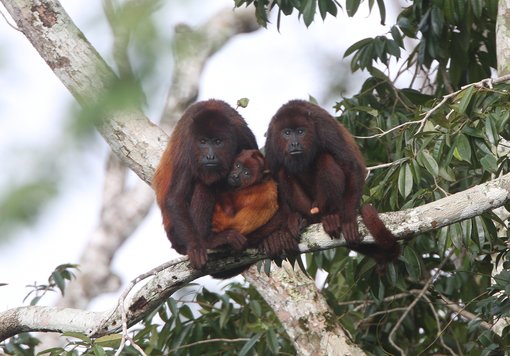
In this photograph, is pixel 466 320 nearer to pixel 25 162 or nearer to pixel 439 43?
pixel 439 43

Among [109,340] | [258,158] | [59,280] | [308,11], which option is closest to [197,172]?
[258,158]

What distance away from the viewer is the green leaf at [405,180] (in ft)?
12.6

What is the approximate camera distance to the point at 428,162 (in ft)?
12.4

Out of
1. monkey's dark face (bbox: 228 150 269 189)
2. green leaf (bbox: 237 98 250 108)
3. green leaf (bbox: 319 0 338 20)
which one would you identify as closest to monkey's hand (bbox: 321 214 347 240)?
monkey's dark face (bbox: 228 150 269 189)

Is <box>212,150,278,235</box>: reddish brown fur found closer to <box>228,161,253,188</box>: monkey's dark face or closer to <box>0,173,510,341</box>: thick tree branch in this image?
<box>228,161,253,188</box>: monkey's dark face

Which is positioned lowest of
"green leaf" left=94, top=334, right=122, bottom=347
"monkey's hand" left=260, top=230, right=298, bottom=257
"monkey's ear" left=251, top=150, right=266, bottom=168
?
"green leaf" left=94, top=334, right=122, bottom=347

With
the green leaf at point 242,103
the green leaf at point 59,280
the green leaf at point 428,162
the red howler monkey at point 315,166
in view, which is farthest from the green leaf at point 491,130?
the green leaf at point 59,280

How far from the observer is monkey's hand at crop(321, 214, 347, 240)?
3.52 metres

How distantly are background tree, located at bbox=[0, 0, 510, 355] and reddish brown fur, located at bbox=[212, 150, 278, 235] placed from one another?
0.25 m

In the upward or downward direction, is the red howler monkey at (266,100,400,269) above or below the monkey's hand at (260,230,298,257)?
above

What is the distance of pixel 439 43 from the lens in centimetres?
515

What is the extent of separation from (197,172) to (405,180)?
1.05 meters

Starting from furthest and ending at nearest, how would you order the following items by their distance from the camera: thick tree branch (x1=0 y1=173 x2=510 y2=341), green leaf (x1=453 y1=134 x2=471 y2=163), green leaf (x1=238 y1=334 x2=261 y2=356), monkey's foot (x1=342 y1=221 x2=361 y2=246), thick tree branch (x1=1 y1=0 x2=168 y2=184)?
green leaf (x1=238 y1=334 x2=261 y2=356) < thick tree branch (x1=1 y1=0 x2=168 y2=184) < green leaf (x1=453 y1=134 x2=471 y2=163) < monkey's foot (x1=342 y1=221 x2=361 y2=246) < thick tree branch (x1=0 y1=173 x2=510 y2=341)

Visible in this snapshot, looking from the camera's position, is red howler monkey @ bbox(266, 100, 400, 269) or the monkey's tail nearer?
the monkey's tail
